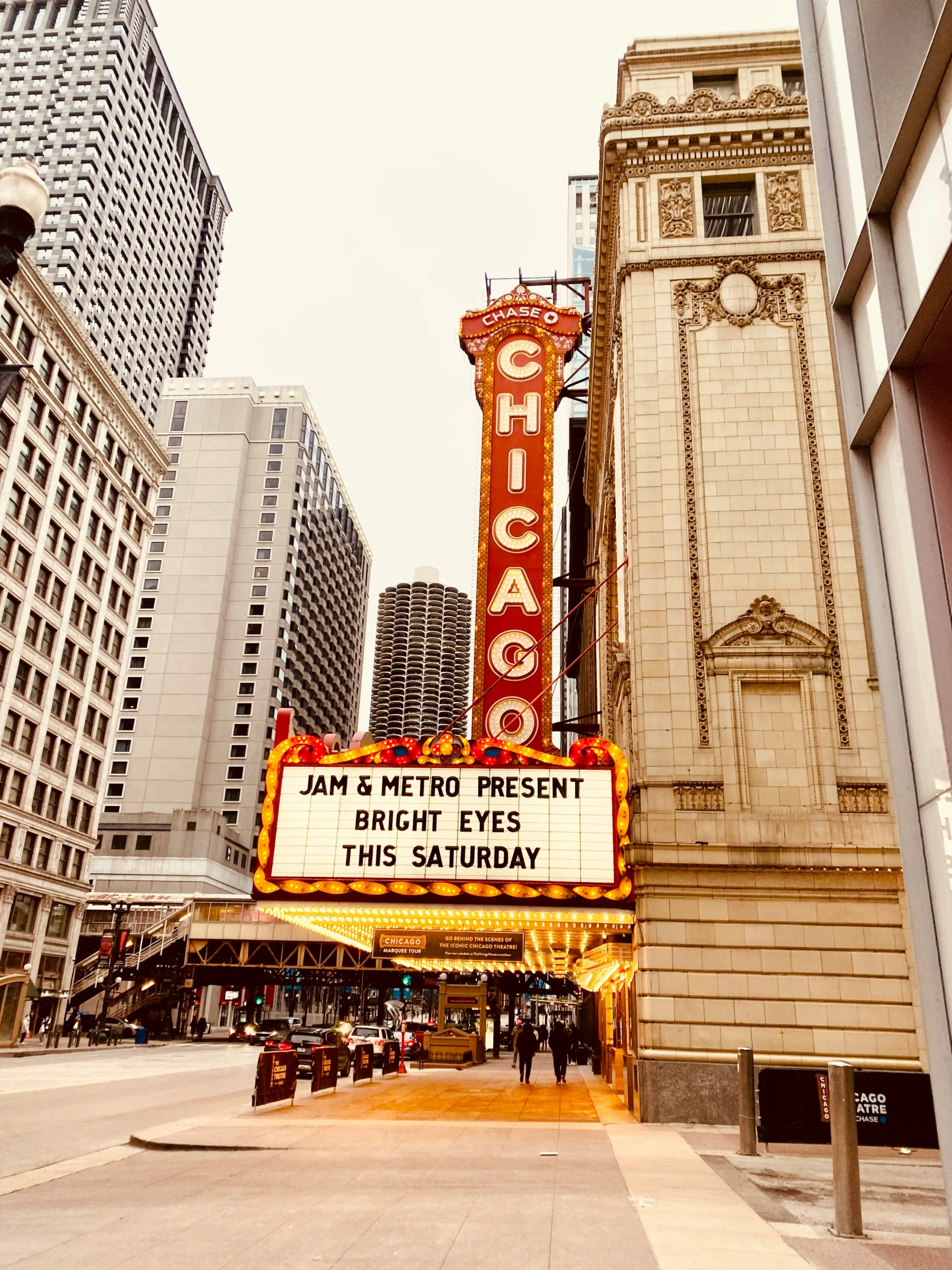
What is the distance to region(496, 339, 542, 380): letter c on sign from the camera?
30047 millimetres

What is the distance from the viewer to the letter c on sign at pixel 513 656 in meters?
25.1

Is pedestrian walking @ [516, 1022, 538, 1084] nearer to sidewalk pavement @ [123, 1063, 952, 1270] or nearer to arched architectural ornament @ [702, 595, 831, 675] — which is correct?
sidewalk pavement @ [123, 1063, 952, 1270]

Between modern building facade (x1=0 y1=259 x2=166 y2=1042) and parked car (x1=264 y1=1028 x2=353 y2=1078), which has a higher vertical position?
modern building facade (x1=0 y1=259 x2=166 y2=1042)

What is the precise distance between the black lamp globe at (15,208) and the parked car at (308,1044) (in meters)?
26.4

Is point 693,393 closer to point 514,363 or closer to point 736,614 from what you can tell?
point 736,614

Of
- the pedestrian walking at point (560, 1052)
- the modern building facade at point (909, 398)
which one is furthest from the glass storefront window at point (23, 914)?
the modern building facade at point (909, 398)

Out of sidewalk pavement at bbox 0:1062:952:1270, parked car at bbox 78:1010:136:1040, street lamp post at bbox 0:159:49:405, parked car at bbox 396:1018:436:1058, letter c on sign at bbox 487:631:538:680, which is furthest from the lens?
parked car at bbox 78:1010:136:1040

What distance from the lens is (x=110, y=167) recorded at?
13150 cm

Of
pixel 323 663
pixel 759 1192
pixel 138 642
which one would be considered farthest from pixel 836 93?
pixel 323 663

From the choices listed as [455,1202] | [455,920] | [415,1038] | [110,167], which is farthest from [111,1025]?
[110,167]

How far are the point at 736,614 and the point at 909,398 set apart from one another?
592 inches

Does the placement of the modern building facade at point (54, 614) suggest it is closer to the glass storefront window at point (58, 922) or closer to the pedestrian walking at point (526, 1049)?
the glass storefront window at point (58, 922)

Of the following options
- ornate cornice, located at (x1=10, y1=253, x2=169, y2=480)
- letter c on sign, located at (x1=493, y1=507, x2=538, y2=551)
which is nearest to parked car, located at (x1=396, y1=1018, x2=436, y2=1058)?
letter c on sign, located at (x1=493, y1=507, x2=538, y2=551)

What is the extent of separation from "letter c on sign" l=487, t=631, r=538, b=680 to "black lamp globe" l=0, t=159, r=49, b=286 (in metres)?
17.9
